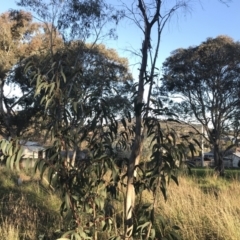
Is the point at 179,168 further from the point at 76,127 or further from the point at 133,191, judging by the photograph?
the point at 76,127

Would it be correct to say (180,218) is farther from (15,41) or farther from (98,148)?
(15,41)

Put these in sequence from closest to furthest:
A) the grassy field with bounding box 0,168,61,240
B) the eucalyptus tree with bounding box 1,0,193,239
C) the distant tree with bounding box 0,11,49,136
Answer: the eucalyptus tree with bounding box 1,0,193,239
the grassy field with bounding box 0,168,61,240
the distant tree with bounding box 0,11,49,136

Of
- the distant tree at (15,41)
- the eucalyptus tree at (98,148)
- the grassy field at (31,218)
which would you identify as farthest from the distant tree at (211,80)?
the eucalyptus tree at (98,148)

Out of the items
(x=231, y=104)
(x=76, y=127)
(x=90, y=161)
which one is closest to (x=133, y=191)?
(x=90, y=161)

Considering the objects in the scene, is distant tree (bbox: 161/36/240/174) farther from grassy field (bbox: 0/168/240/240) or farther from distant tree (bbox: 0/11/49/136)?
grassy field (bbox: 0/168/240/240)

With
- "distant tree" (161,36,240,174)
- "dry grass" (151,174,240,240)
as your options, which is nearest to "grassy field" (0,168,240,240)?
"dry grass" (151,174,240,240)

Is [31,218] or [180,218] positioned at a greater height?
[180,218]

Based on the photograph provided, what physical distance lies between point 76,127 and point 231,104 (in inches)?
917

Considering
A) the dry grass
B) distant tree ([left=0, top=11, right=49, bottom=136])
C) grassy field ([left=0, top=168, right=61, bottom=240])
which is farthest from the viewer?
distant tree ([left=0, top=11, right=49, bottom=136])

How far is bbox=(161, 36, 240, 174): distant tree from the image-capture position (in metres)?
24.1

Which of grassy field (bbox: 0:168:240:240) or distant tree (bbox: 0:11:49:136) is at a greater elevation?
distant tree (bbox: 0:11:49:136)

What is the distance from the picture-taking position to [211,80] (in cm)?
2489

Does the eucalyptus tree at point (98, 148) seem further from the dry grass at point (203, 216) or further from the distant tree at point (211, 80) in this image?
the distant tree at point (211, 80)

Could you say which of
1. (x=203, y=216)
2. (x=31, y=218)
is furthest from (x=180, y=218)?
(x=31, y=218)
